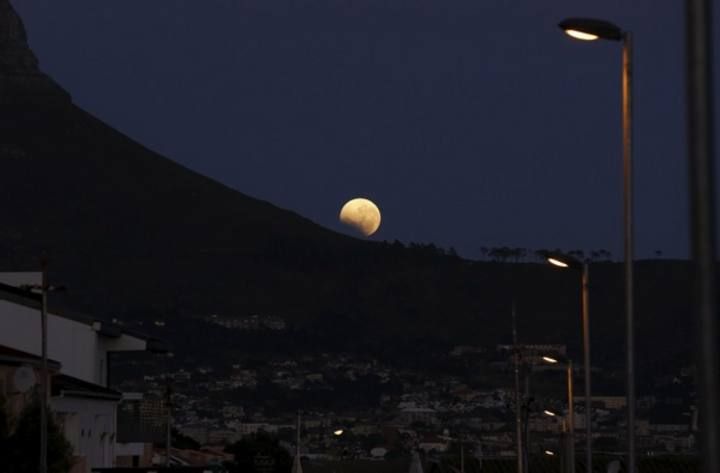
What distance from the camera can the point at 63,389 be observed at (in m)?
53.6

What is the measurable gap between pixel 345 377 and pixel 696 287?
18835 cm

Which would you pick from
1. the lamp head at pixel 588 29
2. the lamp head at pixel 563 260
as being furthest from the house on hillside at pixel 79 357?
the lamp head at pixel 588 29

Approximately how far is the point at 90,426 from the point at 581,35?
41074 millimetres

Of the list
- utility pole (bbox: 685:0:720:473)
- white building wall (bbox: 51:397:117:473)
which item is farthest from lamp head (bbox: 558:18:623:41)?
white building wall (bbox: 51:397:117:473)

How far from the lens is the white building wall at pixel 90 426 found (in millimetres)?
57138

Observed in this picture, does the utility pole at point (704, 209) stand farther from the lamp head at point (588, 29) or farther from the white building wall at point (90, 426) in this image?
the white building wall at point (90, 426)

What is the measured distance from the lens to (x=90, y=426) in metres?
60.8

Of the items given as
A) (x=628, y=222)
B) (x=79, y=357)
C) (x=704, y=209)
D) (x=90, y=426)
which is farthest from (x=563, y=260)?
(x=79, y=357)

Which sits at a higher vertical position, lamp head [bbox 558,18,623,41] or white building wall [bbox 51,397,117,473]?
lamp head [bbox 558,18,623,41]

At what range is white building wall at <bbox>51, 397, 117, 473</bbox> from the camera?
2250 inches

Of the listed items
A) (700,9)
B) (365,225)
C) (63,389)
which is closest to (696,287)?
(700,9)

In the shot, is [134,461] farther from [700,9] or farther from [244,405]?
[244,405]

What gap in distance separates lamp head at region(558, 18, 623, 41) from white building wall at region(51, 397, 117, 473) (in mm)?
34028

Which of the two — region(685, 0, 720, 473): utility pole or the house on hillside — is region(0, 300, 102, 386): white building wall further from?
region(685, 0, 720, 473): utility pole
